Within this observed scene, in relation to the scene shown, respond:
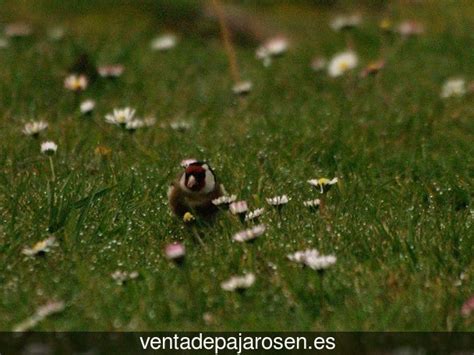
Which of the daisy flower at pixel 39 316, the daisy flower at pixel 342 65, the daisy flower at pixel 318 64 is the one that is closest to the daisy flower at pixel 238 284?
the daisy flower at pixel 39 316

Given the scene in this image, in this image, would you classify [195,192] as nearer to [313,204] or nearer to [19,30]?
[313,204]

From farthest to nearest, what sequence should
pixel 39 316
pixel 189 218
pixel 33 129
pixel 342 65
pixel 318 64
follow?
pixel 318 64
pixel 342 65
pixel 33 129
pixel 189 218
pixel 39 316

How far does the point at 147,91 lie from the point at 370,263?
10.5ft

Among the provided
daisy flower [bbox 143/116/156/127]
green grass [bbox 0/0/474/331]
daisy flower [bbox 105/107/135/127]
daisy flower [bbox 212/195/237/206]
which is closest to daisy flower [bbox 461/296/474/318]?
green grass [bbox 0/0/474/331]

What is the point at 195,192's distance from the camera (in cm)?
392

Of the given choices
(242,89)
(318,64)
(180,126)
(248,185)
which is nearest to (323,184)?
(248,185)

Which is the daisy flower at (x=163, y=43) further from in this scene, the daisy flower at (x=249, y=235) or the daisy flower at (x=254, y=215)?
the daisy flower at (x=249, y=235)

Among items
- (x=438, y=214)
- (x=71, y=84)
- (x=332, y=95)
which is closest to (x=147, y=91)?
(x=71, y=84)

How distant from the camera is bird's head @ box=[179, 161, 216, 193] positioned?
389cm

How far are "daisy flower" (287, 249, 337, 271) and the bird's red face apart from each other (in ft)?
2.03

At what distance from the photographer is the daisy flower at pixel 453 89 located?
6.12m

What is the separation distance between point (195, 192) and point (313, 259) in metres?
0.80

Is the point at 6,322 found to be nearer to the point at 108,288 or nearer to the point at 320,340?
the point at 108,288

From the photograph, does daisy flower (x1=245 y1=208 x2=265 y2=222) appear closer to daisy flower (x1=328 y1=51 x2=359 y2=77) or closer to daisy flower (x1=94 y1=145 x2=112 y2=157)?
daisy flower (x1=94 y1=145 x2=112 y2=157)
